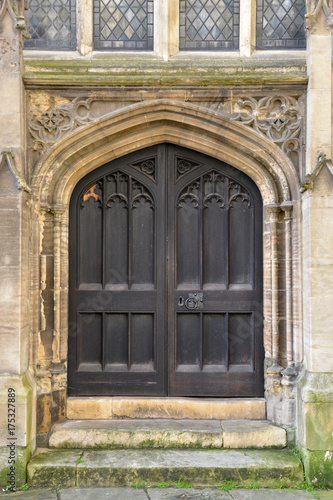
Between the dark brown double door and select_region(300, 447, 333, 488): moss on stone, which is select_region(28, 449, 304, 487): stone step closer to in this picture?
select_region(300, 447, 333, 488): moss on stone

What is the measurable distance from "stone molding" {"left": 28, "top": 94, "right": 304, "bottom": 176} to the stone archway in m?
0.07

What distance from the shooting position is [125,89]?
468cm

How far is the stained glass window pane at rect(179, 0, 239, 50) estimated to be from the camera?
4.93 meters

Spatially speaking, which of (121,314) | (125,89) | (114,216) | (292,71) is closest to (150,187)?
(114,216)

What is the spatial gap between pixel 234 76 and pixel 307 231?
162 centimetres

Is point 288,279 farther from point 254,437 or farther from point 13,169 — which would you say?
point 13,169

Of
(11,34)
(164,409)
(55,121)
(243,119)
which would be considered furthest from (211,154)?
(164,409)

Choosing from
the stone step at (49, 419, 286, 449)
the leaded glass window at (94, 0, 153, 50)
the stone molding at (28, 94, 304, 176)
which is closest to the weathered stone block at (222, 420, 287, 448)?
the stone step at (49, 419, 286, 449)

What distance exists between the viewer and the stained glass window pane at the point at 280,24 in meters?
4.92

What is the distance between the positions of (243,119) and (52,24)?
214 centimetres

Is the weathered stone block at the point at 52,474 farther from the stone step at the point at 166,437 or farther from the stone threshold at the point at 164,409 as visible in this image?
the stone threshold at the point at 164,409

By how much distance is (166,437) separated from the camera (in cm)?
467

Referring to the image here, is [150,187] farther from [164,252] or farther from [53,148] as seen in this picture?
[53,148]

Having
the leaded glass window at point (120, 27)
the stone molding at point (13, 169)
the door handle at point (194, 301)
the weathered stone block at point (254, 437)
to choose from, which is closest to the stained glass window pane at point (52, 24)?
the leaded glass window at point (120, 27)
